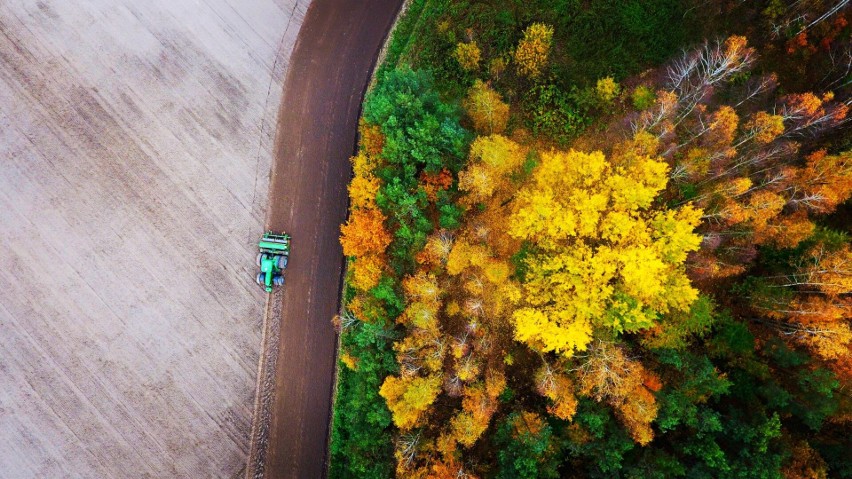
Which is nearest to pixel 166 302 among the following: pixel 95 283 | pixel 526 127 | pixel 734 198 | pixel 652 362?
pixel 95 283

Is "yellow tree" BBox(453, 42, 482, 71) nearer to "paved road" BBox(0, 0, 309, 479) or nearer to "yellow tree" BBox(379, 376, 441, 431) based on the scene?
"paved road" BBox(0, 0, 309, 479)

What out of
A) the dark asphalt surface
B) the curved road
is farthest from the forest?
the curved road

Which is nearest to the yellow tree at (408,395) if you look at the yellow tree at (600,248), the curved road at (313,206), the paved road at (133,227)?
the yellow tree at (600,248)

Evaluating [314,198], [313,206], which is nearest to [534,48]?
[314,198]

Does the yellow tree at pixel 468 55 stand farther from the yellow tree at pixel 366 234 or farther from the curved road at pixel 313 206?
the yellow tree at pixel 366 234

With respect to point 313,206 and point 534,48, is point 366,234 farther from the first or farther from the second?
point 534,48
